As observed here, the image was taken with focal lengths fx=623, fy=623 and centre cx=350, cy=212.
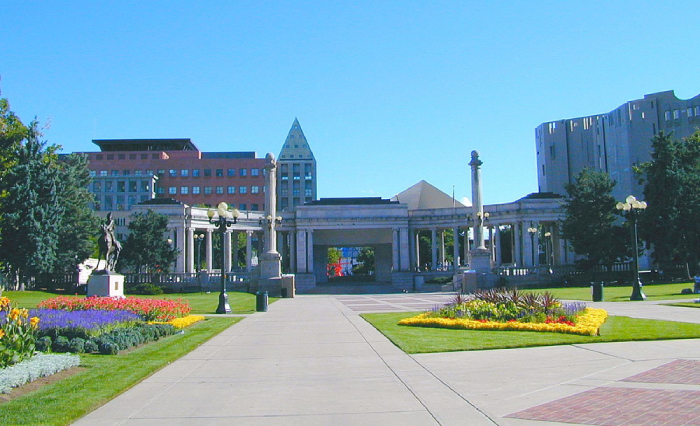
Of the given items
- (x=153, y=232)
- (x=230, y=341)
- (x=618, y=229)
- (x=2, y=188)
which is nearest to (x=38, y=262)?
(x=2, y=188)

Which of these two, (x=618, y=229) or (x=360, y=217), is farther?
(x=360, y=217)

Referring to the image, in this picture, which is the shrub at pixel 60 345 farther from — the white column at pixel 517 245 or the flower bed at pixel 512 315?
the white column at pixel 517 245

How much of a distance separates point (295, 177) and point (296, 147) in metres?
8.59

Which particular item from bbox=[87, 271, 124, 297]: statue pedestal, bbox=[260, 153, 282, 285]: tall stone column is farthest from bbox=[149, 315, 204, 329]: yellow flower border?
bbox=[260, 153, 282, 285]: tall stone column

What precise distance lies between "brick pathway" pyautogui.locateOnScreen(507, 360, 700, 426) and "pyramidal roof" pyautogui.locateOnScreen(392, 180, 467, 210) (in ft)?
310

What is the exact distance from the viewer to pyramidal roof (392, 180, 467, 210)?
105438 millimetres

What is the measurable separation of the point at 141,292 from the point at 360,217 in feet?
112

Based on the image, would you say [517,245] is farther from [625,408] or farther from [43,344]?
[625,408]

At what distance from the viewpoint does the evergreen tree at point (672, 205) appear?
2362 inches

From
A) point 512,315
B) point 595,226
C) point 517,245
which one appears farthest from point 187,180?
point 512,315

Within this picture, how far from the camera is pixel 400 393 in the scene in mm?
10266

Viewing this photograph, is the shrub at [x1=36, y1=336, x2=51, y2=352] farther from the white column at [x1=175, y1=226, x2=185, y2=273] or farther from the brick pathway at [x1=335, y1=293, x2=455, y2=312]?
the white column at [x1=175, y1=226, x2=185, y2=273]

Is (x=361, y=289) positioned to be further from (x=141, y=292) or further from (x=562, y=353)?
(x=562, y=353)

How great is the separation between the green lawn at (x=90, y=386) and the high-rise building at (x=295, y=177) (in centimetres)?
12463
